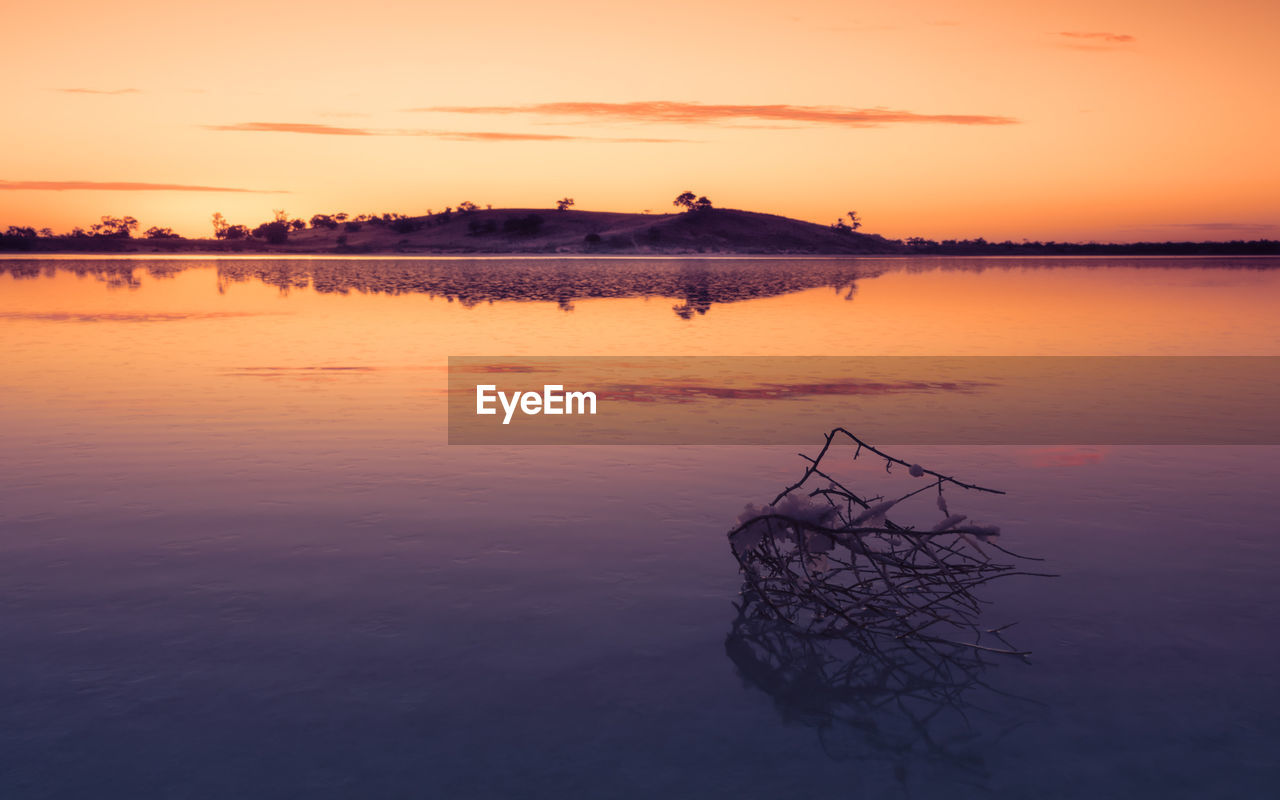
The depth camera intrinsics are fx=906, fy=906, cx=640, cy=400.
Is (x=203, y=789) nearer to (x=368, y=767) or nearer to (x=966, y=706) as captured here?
(x=368, y=767)

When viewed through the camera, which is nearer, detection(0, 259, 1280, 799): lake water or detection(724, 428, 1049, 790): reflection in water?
detection(0, 259, 1280, 799): lake water

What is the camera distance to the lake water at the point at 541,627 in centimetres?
482

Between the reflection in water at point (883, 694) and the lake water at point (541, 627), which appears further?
the reflection in water at point (883, 694)

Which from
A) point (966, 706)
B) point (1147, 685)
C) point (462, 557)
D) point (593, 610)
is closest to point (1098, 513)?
point (1147, 685)

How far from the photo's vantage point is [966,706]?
5.44 m

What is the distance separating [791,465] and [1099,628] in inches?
181

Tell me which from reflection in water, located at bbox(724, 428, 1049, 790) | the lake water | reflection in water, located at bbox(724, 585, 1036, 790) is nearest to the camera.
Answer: the lake water

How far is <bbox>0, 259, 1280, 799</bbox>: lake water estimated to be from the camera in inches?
190

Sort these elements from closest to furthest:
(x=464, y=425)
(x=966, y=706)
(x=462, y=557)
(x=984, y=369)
→ (x=966, y=706), (x=462, y=557), (x=464, y=425), (x=984, y=369)

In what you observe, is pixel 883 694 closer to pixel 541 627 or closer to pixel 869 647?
pixel 869 647

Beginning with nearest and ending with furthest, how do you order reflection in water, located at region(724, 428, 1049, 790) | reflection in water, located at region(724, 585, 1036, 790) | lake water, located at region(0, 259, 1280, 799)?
lake water, located at region(0, 259, 1280, 799), reflection in water, located at region(724, 585, 1036, 790), reflection in water, located at region(724, 428, 1049, 790)

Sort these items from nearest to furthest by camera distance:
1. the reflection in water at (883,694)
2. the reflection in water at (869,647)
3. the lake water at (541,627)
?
the lake water at (541,627), the reflection in water at (883,694), the reflection in water at (869,647)

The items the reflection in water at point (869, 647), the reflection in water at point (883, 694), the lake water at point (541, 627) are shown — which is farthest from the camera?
the reflection in water at point (869, 647)

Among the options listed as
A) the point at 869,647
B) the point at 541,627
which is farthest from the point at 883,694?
the point at 541,627
